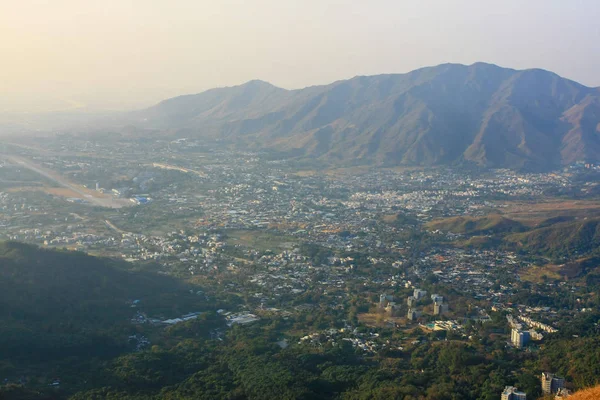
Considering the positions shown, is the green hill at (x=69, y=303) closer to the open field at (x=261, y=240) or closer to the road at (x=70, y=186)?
the open field at (x=261, y=240)

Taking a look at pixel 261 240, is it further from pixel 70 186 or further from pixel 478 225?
pixel 70 186

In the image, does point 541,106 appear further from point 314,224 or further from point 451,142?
point 314,224

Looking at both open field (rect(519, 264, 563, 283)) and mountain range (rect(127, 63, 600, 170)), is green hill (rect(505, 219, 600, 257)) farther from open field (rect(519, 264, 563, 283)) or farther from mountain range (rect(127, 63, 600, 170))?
mountain range (rect(127, 63, 600, 170))

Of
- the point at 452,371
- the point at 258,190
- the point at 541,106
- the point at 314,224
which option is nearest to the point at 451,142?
the point at 541,106

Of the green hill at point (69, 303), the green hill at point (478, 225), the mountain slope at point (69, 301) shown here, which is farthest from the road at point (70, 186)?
the green hill at point (478, 225)

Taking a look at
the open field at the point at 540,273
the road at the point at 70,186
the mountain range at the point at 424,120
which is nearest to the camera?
the open field at the point at 540,273
